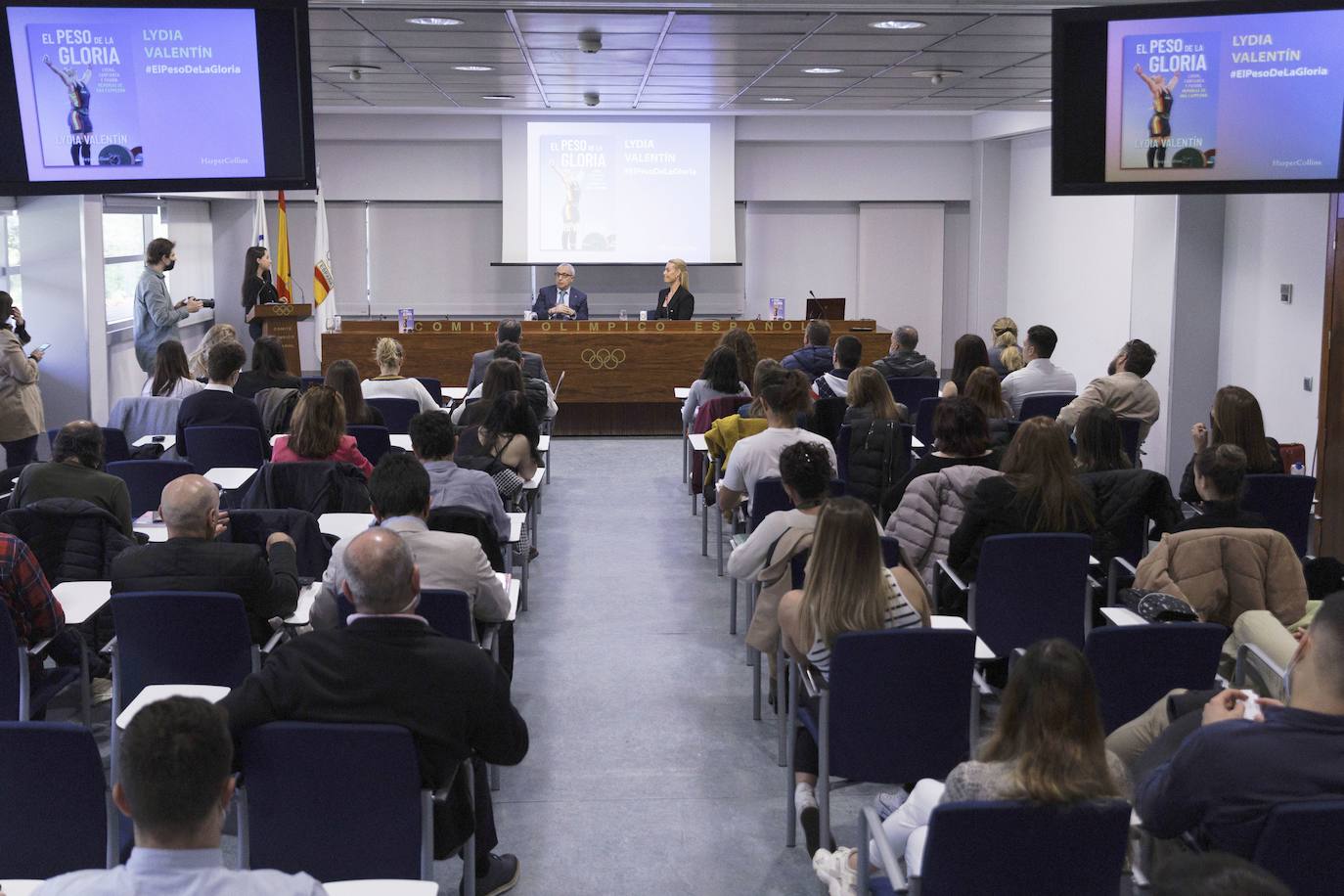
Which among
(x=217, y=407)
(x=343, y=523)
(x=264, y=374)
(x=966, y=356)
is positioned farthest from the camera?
(x=966, y=356)

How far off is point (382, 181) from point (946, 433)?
11967mm

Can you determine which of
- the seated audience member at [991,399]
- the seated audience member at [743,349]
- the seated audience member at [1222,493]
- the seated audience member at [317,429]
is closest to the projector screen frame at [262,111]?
the seated audience member at [317,429]

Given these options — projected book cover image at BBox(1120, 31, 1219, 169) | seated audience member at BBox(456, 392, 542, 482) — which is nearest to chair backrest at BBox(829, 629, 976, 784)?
seated audience member at BBox(456, 392, 542, 482)

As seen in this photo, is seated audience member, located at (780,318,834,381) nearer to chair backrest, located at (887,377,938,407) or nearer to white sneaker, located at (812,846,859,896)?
chair backrest, located at (887,377,938,407)

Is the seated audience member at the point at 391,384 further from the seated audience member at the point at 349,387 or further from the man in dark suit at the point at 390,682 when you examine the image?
the man in dark suit at the point at 390,682

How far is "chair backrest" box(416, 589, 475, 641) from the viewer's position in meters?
3.88

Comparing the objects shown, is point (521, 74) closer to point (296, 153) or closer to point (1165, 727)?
point (296, 153)

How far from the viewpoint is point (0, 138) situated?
18.3ft

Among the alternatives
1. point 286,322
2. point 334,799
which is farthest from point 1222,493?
point 286,322

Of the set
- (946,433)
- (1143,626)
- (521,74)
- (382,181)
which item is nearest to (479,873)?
(1143,626)

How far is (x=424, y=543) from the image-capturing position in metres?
4.13

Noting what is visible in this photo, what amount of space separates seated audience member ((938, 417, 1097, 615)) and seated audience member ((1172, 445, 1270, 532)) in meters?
0.51

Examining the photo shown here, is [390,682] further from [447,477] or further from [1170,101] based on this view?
[1170,101]

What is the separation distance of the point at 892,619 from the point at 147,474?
3599mm
